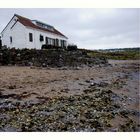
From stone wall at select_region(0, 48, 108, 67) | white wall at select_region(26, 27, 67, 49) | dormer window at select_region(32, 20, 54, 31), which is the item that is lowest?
stone wall at select_region(0, 48, 108, 67)

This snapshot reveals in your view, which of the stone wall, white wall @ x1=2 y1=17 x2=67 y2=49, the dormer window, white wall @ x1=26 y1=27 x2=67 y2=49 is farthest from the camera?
the dormer window

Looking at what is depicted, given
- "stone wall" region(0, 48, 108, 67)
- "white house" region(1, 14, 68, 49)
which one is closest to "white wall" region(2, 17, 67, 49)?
"white house" region(1, 14, 68, 49)

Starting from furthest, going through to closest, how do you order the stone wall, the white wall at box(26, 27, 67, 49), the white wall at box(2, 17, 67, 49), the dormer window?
the dormer window → the white wall at box(26, 27, 67, 49) → the white wall at box(2, 17, 67, 49) → the stone wall

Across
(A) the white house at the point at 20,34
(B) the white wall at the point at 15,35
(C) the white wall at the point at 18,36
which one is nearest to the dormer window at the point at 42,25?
(A) the white house at the point at 20,34

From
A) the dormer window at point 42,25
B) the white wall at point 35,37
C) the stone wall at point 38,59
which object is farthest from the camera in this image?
the dormer window at point 42,25

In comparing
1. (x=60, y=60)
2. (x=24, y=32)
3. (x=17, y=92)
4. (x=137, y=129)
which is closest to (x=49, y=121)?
(x=137, y=129)

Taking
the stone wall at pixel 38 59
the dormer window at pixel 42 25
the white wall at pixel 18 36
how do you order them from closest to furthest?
the stone wall at pixel 38 59 → the white wall at pixel 18 36 → the dormer window at pixel 42 25

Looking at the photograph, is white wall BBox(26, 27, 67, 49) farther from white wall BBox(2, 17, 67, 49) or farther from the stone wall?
the stone wall

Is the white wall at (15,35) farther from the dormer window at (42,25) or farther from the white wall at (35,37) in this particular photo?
the dormer window at (42,25)

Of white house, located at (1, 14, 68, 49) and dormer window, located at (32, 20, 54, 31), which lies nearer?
white house, located at (1, 14, 68, 49)

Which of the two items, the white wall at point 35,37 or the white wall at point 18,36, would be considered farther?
the white wall at point 35,37

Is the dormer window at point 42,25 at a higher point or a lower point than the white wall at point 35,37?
higher

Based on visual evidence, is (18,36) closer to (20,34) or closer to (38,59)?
(20,34)

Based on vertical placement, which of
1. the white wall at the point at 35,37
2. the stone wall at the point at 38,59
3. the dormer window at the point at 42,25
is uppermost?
the dormer window at the point at 42,25
